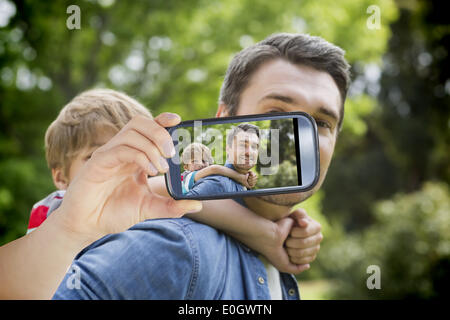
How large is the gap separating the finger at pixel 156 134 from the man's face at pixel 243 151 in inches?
3.9

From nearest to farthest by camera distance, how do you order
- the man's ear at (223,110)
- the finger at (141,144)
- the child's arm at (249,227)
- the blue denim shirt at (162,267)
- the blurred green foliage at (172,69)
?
1. the finger at (141,144)
2. the blue denim shirt at (162,267)
3. the child's arm at (249,227)
4. the man's ear at (223,110)
5. the blurred green foliage at (172,69)

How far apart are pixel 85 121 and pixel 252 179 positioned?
1.64ft

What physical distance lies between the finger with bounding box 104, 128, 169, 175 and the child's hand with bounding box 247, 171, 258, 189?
13 cm

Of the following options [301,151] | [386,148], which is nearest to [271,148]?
[301,151]

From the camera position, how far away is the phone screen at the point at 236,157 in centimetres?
64

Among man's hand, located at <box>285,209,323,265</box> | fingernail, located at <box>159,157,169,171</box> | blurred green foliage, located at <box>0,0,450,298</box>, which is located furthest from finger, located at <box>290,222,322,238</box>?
blurred green foliage, located at <box>0,0,450,298</box>

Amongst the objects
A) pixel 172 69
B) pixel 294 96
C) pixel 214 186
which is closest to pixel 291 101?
pixel 294 96

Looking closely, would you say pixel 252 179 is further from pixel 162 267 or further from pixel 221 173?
pixel 162 267

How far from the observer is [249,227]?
0.91m

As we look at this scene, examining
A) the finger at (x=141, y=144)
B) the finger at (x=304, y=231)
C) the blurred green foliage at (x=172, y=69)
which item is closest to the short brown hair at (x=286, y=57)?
the finger at (x=304, y=231)

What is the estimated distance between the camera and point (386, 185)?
402 inches

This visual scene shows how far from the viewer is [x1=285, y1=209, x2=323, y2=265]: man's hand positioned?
978 mm

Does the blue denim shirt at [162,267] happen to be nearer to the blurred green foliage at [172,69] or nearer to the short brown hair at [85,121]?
the short brown hair at [85,121]
